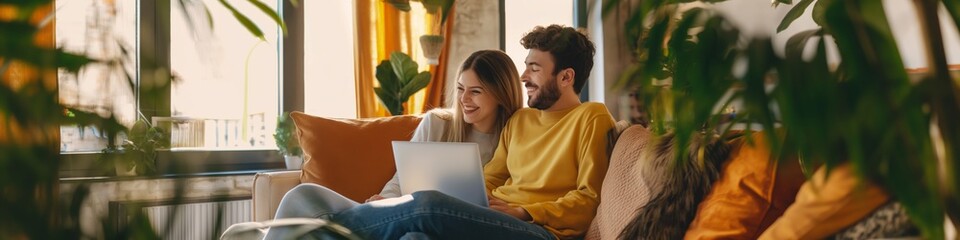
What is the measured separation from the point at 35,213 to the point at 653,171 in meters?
1.77

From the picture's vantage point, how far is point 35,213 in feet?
0.63

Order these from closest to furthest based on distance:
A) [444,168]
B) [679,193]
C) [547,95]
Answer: [679,193], [444,168], [547,95]

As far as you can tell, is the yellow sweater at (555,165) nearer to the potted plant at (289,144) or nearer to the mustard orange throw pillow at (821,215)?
the mustard orange throw pillow at (821,215)

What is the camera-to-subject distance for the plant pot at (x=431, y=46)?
4.36 meters

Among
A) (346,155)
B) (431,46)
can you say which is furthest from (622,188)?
(431,46)

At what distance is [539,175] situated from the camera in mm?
2475

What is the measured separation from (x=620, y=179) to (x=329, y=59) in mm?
Result: 2696

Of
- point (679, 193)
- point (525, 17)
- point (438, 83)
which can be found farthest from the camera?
point (525, 17)

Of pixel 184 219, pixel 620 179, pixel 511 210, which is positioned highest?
pixel 184 219

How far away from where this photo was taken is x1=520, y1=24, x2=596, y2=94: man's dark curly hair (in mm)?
2707

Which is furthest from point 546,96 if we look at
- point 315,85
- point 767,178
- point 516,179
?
point 315,85

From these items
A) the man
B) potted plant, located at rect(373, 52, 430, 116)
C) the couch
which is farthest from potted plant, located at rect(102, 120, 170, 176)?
potted plant, located at rect(373, 52, 430, 116)

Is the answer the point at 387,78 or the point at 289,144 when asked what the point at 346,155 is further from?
the point at 387,78

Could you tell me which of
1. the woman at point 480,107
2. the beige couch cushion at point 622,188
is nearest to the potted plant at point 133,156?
the beige couch cushion at point 622,188
